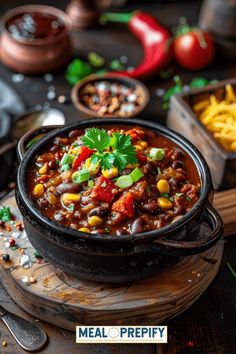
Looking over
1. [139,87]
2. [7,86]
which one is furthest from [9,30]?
[139,87]

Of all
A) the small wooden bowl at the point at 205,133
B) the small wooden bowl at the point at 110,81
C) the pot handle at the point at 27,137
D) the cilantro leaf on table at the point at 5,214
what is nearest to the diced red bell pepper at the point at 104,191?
the pot handle at the point at 27,137

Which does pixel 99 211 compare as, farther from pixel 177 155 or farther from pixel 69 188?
pixel 177 155

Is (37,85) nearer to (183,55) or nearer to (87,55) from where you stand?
(87,55)

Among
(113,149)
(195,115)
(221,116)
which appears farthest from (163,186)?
(221,116)

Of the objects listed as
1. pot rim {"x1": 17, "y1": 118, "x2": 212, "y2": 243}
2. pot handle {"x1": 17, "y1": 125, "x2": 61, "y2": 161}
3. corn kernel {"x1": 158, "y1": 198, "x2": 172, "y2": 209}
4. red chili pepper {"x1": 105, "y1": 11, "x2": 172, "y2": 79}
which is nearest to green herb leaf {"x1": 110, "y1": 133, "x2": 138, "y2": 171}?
corn kernel {"x1": 158, "y1": 198, "x2": 172, "y2": 209}

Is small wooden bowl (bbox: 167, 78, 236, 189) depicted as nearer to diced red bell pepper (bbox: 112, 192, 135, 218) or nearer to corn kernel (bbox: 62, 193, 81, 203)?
diced red bell pepper (bbox: 112, 192, 135, 218)

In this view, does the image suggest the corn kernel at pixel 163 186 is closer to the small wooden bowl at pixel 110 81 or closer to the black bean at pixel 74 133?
the black bean at pixel 74 133
